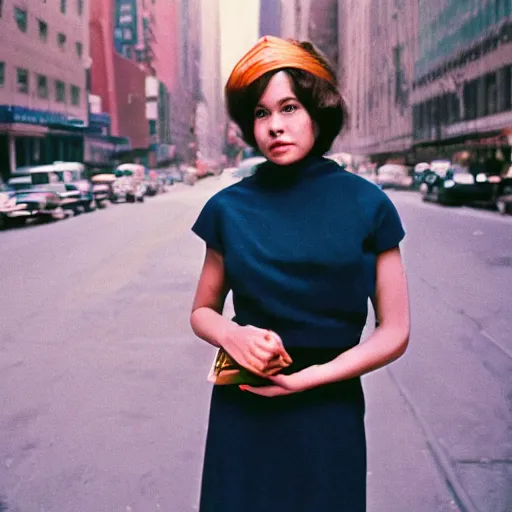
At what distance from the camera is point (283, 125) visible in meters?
1.57

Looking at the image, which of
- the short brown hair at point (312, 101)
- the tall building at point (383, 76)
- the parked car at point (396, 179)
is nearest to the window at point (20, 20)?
the parked car at point (396, 179)

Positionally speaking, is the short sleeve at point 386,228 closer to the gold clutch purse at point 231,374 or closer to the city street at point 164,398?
the gold clutch purse at point 231,374

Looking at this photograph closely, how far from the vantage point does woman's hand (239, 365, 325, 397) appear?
145 centimetres

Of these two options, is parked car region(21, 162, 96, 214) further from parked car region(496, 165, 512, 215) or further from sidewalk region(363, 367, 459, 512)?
sidewalk region(363, 367, 459, 512)

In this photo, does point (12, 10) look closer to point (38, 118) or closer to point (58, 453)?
point (38, 118)

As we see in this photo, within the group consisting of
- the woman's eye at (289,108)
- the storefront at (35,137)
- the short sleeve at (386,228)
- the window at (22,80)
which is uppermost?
the window at (22,80)

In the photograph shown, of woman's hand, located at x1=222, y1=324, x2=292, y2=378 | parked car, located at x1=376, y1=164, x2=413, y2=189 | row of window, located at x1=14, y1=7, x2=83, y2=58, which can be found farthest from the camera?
parked car, located at x1=376, y1=164, x2=413, y2=189

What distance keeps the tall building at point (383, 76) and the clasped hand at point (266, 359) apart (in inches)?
2033

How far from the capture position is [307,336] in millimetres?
1487

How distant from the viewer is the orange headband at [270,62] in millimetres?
1546

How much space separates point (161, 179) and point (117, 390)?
40.8 meters

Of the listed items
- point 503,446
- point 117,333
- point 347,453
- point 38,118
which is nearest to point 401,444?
point 503,446

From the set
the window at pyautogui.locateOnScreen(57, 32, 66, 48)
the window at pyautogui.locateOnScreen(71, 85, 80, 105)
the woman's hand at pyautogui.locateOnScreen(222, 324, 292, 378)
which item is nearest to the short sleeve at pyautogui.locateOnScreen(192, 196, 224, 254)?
the woman's hand at pyautogui.locateOnScreen(222, 324, 292, 378)

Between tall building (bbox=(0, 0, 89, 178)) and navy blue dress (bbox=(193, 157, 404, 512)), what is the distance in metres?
21.0
